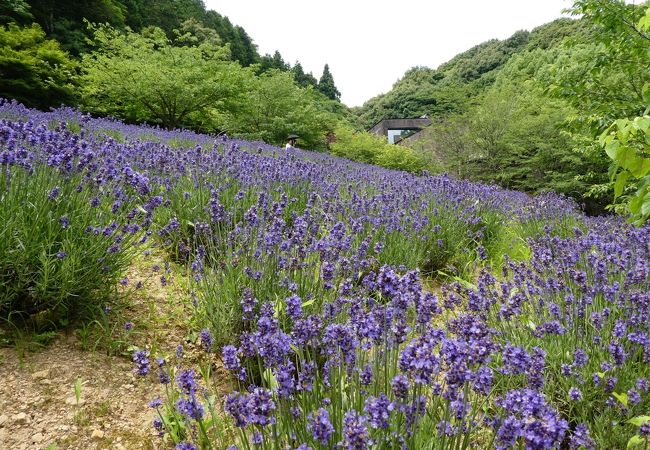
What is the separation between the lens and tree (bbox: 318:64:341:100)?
47750mm

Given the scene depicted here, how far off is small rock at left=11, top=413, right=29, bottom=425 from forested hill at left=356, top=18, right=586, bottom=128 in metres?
33.3

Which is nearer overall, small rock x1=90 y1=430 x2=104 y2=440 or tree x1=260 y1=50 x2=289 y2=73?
small rock x1=90 y1=430 x2=104 y2=440

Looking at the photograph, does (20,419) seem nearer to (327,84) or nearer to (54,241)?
(54,241)

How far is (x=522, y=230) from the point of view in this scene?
613 centimetres

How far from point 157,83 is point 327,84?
130 ft

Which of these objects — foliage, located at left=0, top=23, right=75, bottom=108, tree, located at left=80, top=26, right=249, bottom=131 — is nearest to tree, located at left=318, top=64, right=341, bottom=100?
tree, located at left=80, top=26, right=249, bottom=131

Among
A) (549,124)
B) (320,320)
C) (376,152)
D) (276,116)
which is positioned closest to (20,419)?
(320,320)

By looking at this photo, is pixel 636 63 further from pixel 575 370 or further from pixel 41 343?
pixel 41 343

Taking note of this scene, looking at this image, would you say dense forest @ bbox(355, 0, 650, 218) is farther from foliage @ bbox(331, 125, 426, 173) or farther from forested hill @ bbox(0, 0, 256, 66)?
forested hill @ bbox(0, 0, 256, 66)

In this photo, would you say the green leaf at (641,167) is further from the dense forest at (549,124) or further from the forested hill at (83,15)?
the forested hill at (83,15)

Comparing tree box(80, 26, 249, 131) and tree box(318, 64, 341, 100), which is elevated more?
tree box(318, 64, 341, 100)

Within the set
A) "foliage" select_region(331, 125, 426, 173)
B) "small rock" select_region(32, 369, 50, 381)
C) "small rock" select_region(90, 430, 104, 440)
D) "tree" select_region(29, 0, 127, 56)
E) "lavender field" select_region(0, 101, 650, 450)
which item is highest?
"tree" select_region(29, 0, 127, 56)

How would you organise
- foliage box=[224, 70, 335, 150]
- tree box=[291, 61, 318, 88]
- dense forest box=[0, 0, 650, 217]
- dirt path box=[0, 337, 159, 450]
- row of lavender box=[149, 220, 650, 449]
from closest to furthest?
1. row of lavender box=[149, 220, 650, 449]
2. dirt path box=[0, 337, 159, 450]
3. dense forest box=[0, 0, 650, 217]
4. foliage box=[224, 70, 335, 150]
5. tree box=[291, 61, 318, 88]

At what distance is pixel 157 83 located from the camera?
11.7 meters
